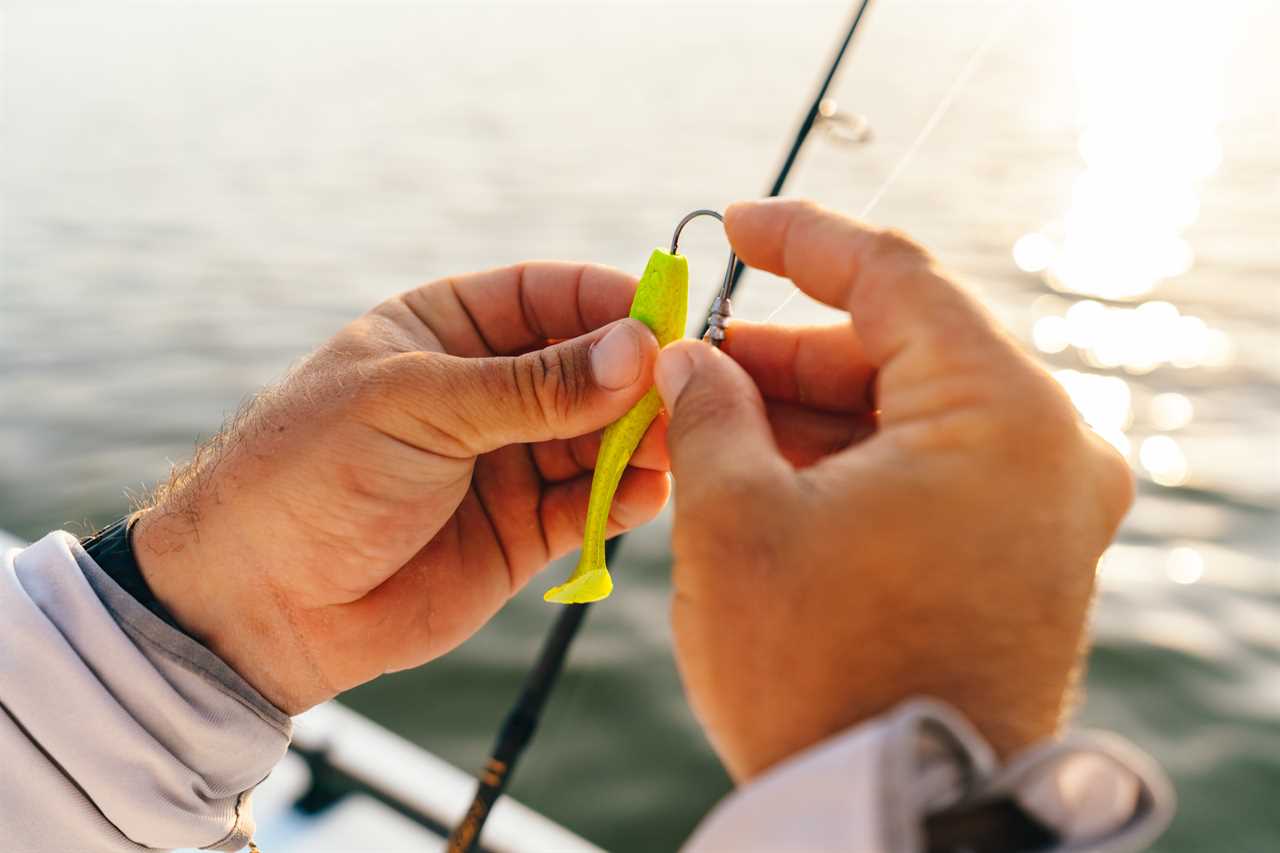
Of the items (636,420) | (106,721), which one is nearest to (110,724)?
(106,721)

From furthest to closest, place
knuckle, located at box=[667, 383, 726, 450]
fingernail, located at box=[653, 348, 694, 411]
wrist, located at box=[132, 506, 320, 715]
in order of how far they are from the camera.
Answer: wrist, located at box=[132, 506, 320, 715] < fingernail, located at box=[653, 348, 694, 411] < knuckle, located at box=[667, 383, 726, 450]

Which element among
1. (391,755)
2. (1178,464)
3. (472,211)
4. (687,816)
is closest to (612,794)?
(687,816)

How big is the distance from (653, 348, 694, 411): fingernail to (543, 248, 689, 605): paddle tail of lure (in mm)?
259

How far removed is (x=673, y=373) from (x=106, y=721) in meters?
1.01

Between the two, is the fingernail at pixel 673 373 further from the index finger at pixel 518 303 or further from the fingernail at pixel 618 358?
the index finger at pixel 518 303

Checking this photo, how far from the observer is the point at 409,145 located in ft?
37.4

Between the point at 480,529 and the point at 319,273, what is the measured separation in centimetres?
593

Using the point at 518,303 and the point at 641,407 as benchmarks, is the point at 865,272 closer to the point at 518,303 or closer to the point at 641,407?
the point at 641,407

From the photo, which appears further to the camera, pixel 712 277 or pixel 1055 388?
pixel 712 277

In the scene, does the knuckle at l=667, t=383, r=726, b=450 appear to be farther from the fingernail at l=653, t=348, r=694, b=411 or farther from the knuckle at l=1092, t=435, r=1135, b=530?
the knuckle at l=1092, t=435, r=1135, b=530

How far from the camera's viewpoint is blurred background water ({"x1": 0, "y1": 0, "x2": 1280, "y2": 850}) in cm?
350

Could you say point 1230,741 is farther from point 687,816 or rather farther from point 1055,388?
point 1055,388

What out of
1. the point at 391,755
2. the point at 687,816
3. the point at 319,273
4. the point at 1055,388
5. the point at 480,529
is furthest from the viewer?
the point at 319,273

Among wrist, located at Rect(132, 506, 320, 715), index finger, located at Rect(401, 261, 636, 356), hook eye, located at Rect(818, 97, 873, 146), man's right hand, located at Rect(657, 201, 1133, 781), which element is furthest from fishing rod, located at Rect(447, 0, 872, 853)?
man's right hand, located at Rect(657, 201, 1133, 781)
